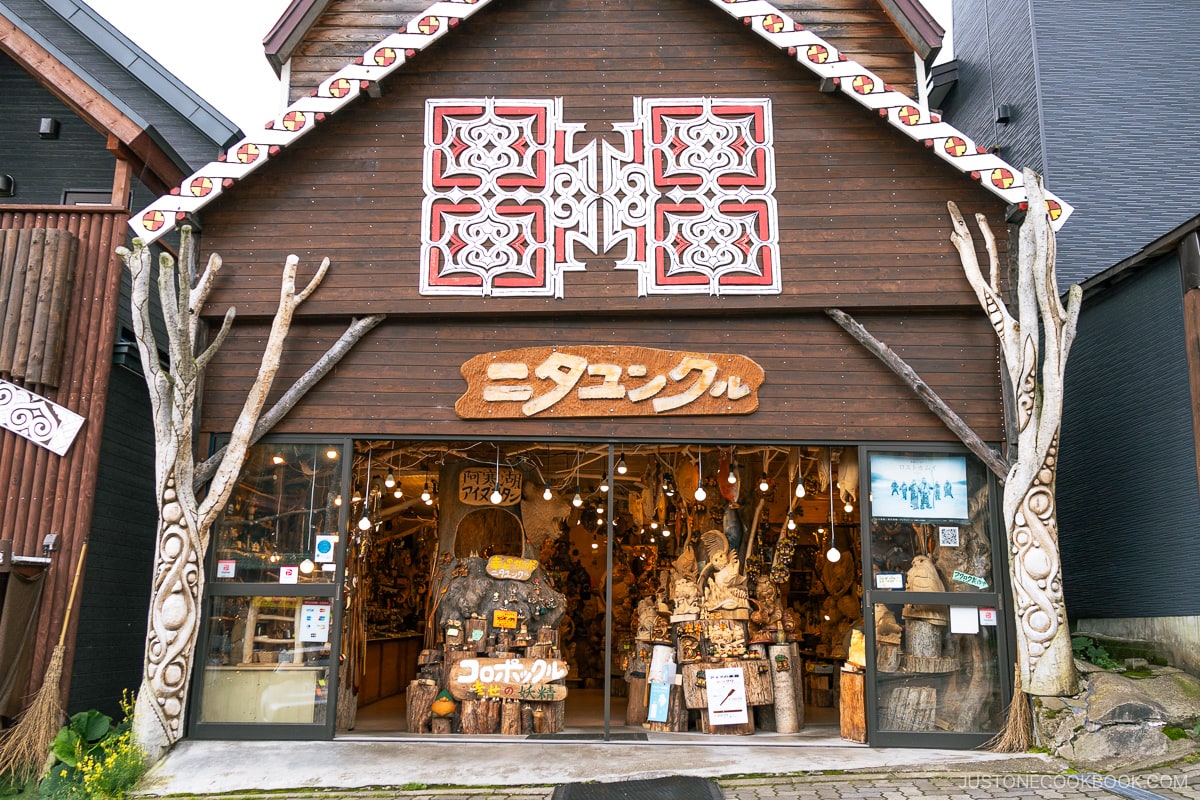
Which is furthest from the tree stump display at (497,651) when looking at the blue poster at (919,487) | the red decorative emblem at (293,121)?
the red decorative emblem at (293,121)

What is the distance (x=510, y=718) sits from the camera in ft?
34.2

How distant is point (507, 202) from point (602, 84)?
1677 mm

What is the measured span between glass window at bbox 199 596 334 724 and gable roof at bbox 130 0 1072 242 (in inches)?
154

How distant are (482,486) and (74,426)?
4856mm

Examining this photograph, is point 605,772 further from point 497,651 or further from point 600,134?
point 600,134

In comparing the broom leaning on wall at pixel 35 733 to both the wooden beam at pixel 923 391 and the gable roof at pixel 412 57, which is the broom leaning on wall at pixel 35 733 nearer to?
the gable roof at pixel 412 57

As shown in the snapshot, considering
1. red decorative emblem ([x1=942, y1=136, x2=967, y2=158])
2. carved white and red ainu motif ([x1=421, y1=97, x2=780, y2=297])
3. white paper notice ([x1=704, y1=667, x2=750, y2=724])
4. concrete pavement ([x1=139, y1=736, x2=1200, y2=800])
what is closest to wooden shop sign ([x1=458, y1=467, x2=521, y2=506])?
carved white and red ainu motif ([x1=421, y1=97, x2=780, y2=297])

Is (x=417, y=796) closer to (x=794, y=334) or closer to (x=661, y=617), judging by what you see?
(x=661, y=617)

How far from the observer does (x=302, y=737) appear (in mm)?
9695

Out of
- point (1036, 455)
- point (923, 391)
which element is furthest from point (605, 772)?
point (1036, 455)

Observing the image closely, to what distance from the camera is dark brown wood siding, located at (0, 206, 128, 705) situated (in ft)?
30.6

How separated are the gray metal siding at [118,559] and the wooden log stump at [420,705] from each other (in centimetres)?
→ 320

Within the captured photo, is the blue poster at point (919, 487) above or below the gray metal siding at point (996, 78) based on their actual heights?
below

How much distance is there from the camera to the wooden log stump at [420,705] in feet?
34.4
